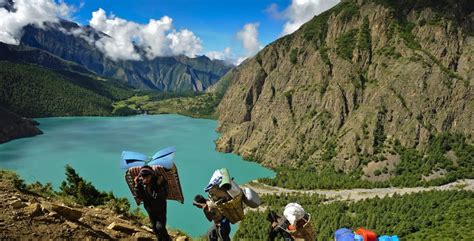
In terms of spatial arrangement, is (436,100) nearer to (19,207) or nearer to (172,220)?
(172,220)

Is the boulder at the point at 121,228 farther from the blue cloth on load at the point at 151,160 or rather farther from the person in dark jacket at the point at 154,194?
the blue cloth on load at the point at 151,160

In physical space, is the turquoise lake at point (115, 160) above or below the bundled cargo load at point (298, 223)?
below

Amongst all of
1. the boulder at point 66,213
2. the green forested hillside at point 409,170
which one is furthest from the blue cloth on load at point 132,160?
the green forested hillside at point 409,170

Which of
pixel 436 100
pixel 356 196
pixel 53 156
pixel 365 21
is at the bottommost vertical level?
pixel 356 196

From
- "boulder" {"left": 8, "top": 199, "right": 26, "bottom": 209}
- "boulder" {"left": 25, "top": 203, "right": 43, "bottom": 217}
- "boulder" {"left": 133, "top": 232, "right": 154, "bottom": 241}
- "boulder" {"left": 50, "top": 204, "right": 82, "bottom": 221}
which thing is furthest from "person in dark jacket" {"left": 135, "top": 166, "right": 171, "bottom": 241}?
"boulder" {"left": 8, "top": 199, "right": 26, "bottom": 209}

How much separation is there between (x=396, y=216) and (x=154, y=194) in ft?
258

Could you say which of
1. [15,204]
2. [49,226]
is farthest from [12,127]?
[49,226]

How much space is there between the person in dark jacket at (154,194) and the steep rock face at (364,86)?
126656 mm

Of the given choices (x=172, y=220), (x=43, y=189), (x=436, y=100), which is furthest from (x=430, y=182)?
(x=43, y=189)

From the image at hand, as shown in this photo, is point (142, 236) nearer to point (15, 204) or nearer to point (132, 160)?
point (15, 204)

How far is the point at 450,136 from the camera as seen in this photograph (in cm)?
12750

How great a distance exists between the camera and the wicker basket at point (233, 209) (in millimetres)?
6741

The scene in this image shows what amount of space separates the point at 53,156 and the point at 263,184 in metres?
73.5

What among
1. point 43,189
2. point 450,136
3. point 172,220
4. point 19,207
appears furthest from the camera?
point 450,136
